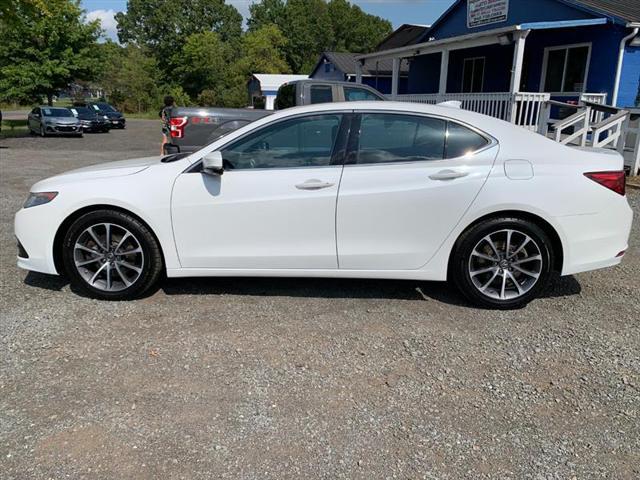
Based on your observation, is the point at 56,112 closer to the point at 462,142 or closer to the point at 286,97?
the point at 286,97

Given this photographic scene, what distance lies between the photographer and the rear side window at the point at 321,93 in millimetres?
10586

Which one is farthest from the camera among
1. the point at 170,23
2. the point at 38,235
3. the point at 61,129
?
the point at 170,23

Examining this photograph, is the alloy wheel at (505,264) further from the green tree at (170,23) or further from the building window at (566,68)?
the green tree at (170,23)

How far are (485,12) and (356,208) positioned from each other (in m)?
17.2

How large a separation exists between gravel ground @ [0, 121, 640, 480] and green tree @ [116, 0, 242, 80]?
6953 cm

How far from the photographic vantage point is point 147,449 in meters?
2.61

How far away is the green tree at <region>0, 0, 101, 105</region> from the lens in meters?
34.2

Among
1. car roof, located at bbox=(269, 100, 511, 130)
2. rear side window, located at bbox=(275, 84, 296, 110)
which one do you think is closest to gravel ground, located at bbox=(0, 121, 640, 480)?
car roof, located at bbox=(269, 100, 511, 130)

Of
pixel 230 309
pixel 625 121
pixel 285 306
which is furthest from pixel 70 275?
pixel 625 121

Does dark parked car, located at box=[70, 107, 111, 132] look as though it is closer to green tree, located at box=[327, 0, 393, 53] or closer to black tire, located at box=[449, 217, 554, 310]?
black tire, located at box=[449, 217, 554, 310]

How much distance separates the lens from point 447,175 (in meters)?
4.10

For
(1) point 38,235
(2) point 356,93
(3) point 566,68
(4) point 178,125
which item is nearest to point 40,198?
(1) point 38,235

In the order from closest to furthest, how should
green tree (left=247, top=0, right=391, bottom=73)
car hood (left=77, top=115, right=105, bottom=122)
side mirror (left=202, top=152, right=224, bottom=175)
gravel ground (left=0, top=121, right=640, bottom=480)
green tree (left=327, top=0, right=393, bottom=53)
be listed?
gravel ground (left=0, top=121, right=640, bottom=480), side mirror (left=202, top=152, right=224, bottom=175), car hood (left=77, top=115, right=105, bottom=122), green tree (left=247, top=0, right=391, bottom=73), green tree (left=327, top=0, right=393, bottom=53)

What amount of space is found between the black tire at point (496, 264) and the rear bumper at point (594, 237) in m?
0.16
